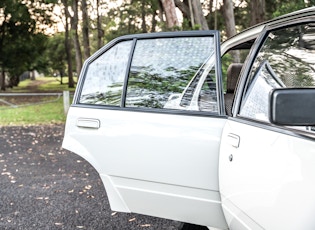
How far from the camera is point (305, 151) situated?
1.57 meters

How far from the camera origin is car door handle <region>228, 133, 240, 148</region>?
2.08m

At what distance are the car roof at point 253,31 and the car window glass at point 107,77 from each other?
2.83ft

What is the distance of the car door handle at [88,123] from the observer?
2691 millimetres

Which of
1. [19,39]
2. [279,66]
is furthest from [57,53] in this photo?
[279,66]

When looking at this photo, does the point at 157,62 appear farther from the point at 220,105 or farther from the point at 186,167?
the point at 186,167

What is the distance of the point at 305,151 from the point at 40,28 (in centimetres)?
2880

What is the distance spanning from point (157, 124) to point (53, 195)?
278 centimetres

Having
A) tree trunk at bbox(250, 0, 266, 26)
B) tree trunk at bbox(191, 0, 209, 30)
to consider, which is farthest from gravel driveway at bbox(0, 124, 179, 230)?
tree trunk at bbox(250, 0, 266, 26)

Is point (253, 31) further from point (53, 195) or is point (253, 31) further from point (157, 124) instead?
point (53, 195)

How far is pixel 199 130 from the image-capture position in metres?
2.32

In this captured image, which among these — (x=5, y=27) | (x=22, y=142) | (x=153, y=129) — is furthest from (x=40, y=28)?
(x=153, y=129)

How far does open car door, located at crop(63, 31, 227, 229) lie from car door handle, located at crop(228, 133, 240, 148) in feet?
0.43

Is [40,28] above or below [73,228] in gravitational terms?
above

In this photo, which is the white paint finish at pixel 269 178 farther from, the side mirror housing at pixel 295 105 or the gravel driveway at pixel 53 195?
the gravel driveway at pixel 53 195
